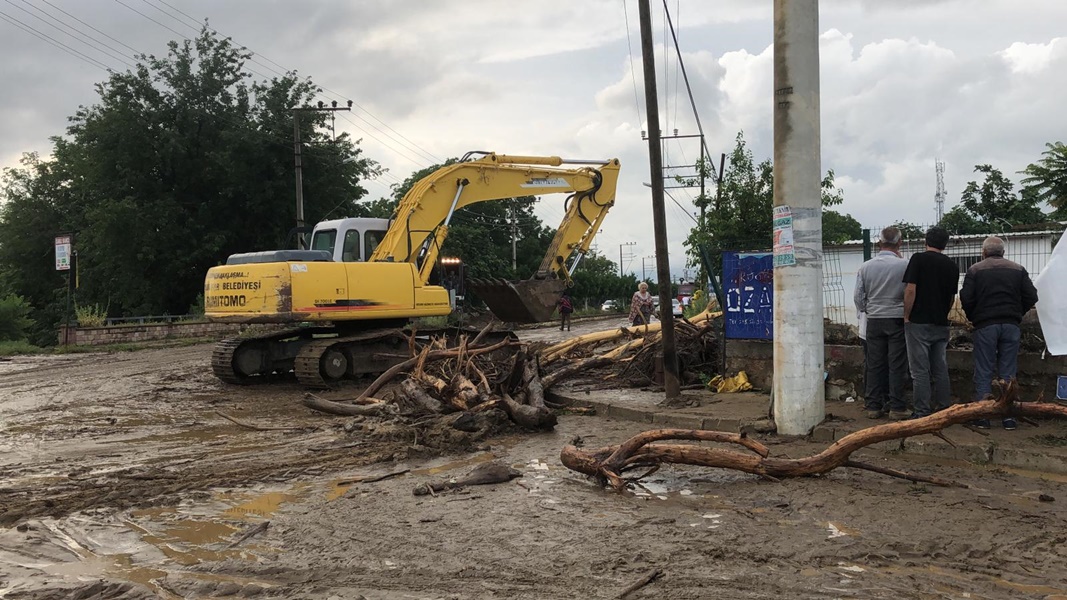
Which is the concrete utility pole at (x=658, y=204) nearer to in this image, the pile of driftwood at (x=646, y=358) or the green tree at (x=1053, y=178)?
the pile of driftwood at (x=646, y=358)

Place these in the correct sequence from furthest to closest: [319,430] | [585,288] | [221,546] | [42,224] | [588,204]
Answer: [585,288], [42,224], [588,204], [319,430], [221,546]

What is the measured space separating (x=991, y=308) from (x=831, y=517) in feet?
11.0

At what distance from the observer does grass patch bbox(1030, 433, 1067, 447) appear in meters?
6.69

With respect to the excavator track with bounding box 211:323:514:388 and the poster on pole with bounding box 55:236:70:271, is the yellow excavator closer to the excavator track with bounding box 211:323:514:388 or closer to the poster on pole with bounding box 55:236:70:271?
the excavator track with bounding box 211:323:514:388

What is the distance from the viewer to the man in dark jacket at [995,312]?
7258mm

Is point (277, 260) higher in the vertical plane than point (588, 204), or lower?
lower

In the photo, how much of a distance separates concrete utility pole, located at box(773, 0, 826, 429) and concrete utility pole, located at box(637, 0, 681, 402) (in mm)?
2347

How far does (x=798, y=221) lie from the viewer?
7758 millimetres

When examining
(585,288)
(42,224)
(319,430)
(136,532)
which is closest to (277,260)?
(319,430)

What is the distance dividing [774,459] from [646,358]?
19.5ft

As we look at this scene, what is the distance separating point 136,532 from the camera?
5.35 metres

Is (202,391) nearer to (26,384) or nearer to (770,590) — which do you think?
(26,384)

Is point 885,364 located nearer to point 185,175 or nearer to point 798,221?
point 798,221

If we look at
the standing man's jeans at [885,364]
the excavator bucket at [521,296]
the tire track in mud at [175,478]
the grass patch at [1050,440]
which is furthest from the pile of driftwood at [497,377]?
the grass patch at [1050,440]
